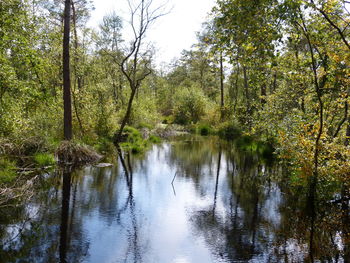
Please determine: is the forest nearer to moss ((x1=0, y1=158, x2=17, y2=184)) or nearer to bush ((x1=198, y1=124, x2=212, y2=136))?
moss ((x1=0, y1=158, x2=17, y2=184))

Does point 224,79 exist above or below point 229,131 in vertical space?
above

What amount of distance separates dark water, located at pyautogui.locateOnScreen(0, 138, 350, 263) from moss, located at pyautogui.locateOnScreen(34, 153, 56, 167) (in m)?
1.01

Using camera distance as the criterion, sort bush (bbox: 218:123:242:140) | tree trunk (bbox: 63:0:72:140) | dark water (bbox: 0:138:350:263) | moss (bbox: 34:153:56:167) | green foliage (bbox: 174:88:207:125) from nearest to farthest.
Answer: dark water (bbox: 0:138:350:263) < moss (bbox: 34:153:56:167) < tree trunk (bbox: 63:0:72:140) < bush (bbox: 218:123:242:140) < green foliage (bbox: 174:88:207:125)

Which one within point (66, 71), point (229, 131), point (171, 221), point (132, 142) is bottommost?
point (171, 221)

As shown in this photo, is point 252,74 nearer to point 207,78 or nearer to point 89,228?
point 89,228

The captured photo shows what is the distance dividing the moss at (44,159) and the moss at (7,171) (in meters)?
1.59

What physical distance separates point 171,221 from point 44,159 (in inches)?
278

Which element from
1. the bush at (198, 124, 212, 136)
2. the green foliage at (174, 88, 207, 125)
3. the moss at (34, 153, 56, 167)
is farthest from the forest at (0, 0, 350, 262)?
the green foliage at (174, 88, 207, 125)

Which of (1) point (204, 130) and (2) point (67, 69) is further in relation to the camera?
(1) point (204, 130)

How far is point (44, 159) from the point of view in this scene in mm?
12945

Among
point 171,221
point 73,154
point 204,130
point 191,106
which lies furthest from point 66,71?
point 191,106

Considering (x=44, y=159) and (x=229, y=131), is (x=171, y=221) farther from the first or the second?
(x=229, y=131)

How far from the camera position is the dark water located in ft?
21.3

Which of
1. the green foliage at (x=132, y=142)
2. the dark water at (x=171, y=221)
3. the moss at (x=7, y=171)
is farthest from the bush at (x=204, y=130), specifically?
the moss at (x=7, y=171)
